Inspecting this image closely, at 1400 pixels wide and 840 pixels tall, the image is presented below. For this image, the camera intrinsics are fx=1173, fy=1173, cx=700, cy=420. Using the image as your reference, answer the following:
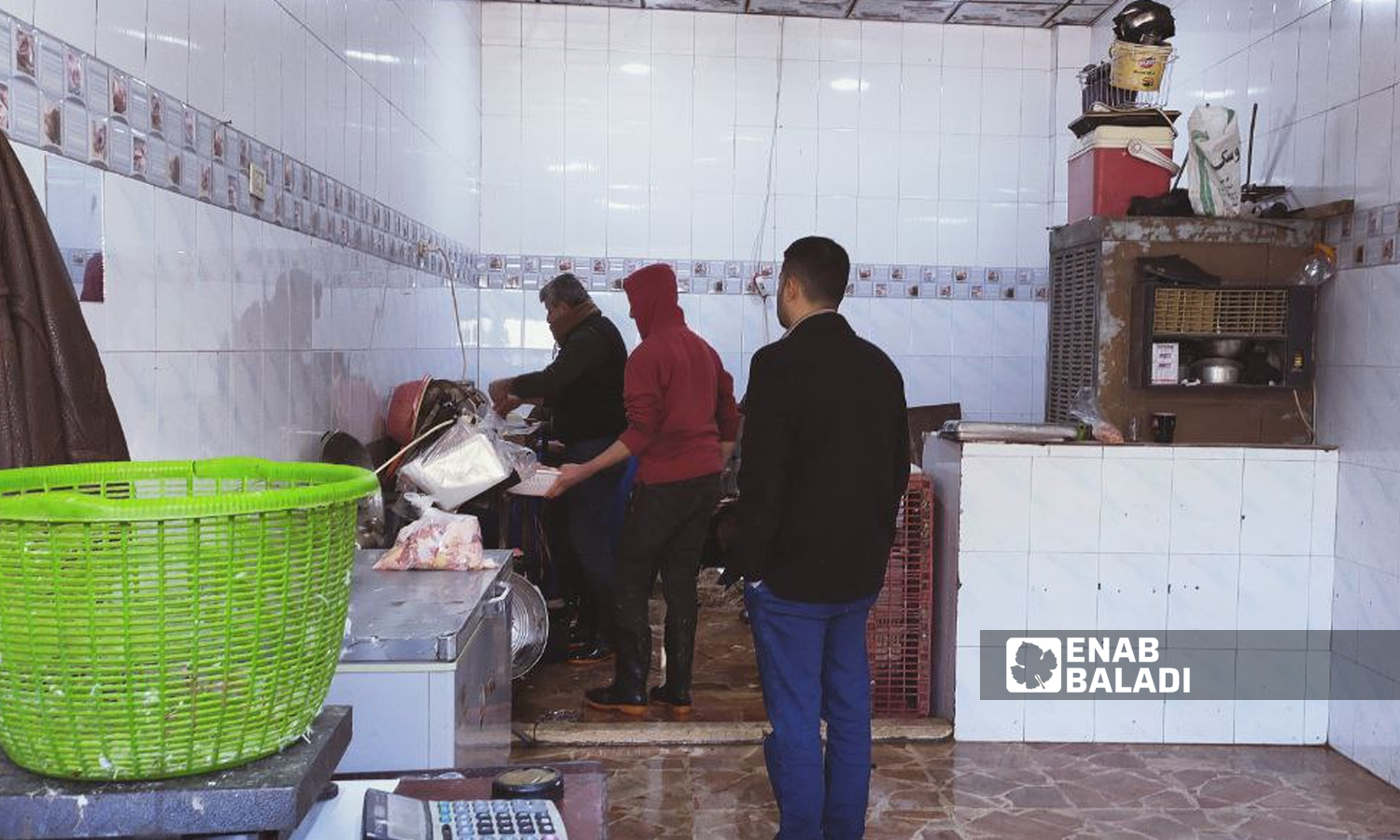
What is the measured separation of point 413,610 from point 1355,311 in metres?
3.61

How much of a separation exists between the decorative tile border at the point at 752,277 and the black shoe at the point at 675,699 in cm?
338

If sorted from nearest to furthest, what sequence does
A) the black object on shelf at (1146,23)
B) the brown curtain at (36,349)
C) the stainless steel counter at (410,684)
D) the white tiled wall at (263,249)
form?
1. the brown curtain at (36,349)
2. the stainless steel counter at (410,684)
3. the white tiled wall at (263,249)
4. the black object on shelf at (1146,23)

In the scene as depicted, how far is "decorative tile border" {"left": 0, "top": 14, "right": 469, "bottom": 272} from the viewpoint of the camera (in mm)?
2012

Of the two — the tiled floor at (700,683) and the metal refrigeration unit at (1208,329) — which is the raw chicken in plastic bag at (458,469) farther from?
the metal refrigeration unit at (1208,329)


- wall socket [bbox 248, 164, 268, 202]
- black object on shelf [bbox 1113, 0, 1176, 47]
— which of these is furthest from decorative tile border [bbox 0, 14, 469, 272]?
black object on shelf [bbox 1113, 0, 1176, 47]

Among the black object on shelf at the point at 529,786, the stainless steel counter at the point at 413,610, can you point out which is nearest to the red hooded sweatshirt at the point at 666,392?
the stainless steel counter at the point at 413,610

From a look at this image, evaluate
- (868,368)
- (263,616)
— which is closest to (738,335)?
(868,368)

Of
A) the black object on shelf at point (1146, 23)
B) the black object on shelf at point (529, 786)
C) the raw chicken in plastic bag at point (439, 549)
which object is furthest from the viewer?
the black object on shelf at point (1146, 23)

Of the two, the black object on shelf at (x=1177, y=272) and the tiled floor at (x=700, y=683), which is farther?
the tiled floor at (x=700, y=683)

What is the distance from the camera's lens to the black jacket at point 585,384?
4.83 metres

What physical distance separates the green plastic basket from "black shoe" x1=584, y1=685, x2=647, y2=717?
331 centimetres

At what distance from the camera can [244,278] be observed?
3.10 metres

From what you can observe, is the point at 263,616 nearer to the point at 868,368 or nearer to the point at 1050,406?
the point at 868,368

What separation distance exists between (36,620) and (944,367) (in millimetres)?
6774
